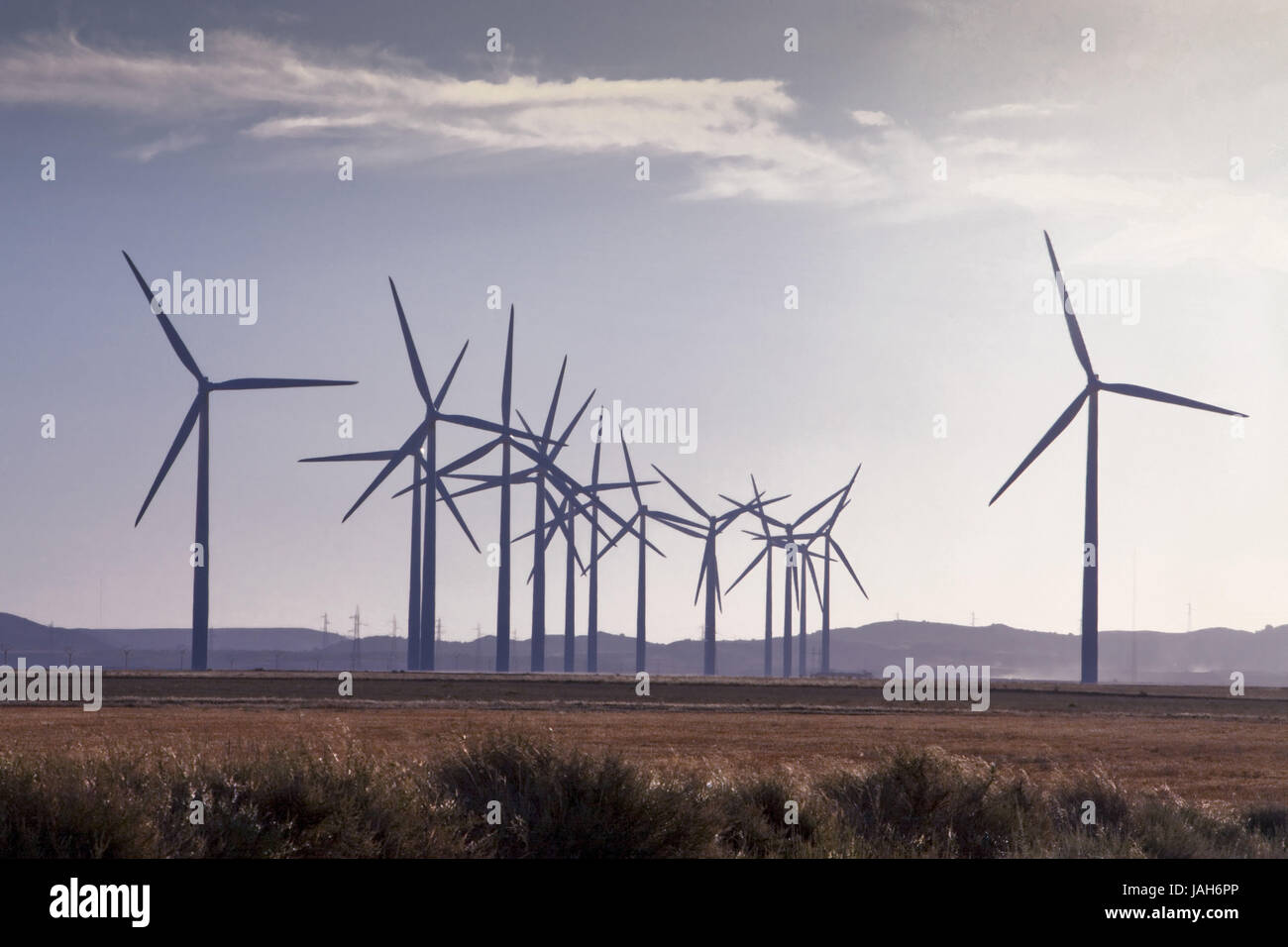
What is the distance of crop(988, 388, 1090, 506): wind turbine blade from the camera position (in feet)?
372

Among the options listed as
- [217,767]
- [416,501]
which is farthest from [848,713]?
[416,501]

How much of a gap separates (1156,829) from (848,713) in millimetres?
52919

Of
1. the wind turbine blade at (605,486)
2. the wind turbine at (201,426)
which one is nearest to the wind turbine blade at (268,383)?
the wind turbine at (201,426)

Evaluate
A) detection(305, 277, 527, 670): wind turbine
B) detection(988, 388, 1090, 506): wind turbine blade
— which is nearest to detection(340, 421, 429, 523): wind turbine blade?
detection(305, 277, 527, 670): wind turbine

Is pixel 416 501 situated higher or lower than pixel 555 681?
higher

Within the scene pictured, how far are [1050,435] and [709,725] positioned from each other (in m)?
59.1

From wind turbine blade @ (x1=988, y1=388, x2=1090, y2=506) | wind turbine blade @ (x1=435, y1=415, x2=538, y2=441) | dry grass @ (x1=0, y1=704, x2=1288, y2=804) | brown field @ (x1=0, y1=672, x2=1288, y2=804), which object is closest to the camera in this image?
dry grass @ (x1=0, y1=704, x2=1288, y2=804)

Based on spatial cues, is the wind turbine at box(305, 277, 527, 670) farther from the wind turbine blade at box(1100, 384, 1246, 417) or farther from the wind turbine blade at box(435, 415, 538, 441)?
the wind turbine blade at box(1100, 384, 1246, 417)

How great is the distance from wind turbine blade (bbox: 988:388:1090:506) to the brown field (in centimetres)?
1573

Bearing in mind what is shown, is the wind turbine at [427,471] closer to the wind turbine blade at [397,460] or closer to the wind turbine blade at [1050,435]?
the wind turbine blade at [397,460]

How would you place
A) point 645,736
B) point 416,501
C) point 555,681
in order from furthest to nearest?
1. point 416,501
2. point 555,681
3. point 645,736
